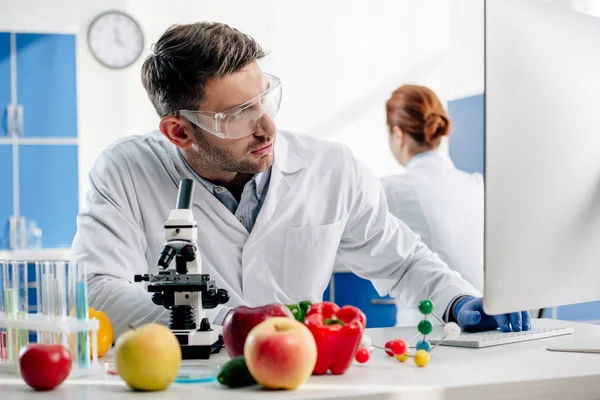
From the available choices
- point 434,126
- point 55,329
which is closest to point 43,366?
point 55,329

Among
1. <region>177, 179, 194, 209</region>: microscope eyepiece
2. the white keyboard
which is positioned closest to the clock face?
<region>177, 179, 194, 209</region>: microscope eyepiece

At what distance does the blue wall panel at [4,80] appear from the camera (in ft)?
17.0

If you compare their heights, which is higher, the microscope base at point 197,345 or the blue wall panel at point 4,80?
the blue wall panel at point 4,80

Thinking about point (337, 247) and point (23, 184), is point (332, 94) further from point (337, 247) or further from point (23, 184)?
point (337, 247)

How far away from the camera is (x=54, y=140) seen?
530 centimetres

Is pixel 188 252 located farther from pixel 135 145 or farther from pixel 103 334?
pixel 135 145

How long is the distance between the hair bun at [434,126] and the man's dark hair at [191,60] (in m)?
1.63

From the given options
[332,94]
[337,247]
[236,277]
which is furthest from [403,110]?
[332,94]

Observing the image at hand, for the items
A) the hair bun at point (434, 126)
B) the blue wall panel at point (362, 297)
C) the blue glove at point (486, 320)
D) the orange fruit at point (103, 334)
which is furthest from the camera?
the blue wall panel at point (362, 297)

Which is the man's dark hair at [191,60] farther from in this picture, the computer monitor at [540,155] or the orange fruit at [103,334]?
the computer monitor at [540,155]

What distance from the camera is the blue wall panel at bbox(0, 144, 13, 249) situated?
5.16m

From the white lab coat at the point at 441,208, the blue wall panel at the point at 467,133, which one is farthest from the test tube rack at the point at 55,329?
the blue wall panel at the point at 467,133

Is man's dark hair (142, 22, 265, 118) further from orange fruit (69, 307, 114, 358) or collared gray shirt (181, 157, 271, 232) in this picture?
orange fruit (69, 307, 114, 358)

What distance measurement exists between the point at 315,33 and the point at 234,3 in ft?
2.06
